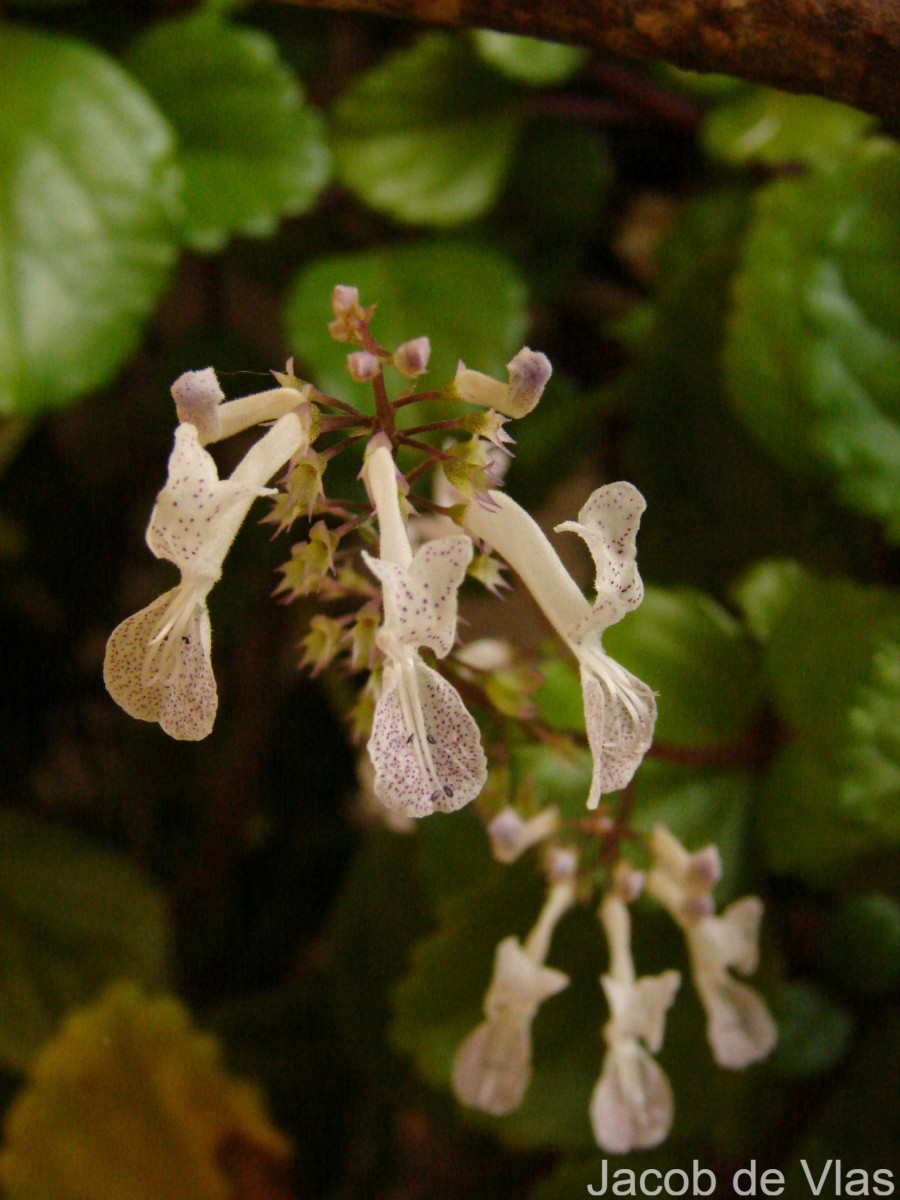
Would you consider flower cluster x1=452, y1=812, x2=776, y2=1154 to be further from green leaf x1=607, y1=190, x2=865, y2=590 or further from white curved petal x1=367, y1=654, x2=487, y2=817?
green leaf x1=607, y1=190, x2=865, y2=590

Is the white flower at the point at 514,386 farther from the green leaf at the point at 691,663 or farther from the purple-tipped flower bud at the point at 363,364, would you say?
the green leaf at the point at 691,663

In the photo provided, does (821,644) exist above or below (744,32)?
below

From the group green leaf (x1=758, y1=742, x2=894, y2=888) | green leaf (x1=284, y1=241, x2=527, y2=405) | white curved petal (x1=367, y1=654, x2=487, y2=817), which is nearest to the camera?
white curved petal (x1=367, y1=654, x2=487, y2=817)

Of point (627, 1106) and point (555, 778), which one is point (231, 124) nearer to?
point (555, 778)

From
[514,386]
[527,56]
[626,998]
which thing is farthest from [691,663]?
[527,56]

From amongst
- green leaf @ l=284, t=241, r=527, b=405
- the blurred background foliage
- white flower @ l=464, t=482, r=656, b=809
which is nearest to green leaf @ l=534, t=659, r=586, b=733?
the blurred background foliage

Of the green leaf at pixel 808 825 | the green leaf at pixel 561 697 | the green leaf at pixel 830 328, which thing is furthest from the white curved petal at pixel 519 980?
the green leaf at pixel 830 328
